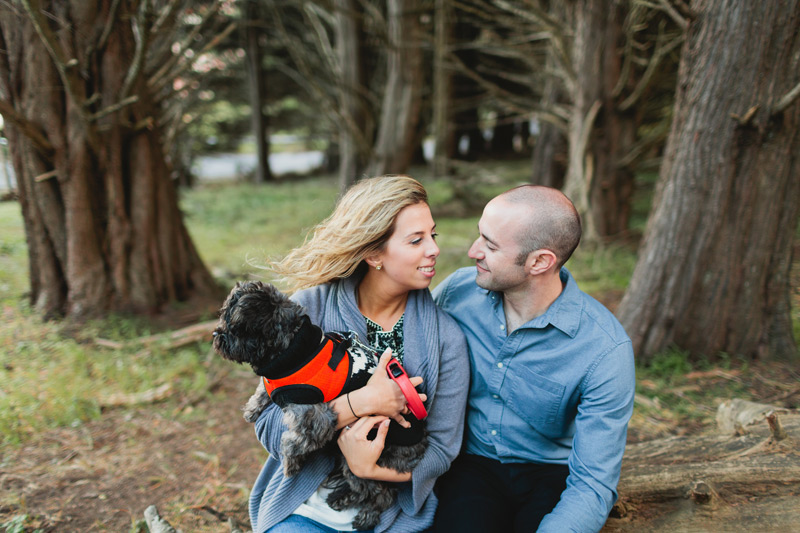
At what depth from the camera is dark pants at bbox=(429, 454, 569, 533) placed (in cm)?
207

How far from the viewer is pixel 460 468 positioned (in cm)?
235

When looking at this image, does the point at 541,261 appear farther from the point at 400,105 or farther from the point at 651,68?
the point at 400,105

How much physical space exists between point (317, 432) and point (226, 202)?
13.0 metres

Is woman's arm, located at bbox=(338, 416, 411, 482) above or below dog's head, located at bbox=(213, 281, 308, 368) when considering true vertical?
below

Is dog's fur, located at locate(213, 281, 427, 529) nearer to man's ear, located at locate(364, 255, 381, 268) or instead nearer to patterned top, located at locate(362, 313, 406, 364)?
patterned top, located at locate(362, 313, 406, 364)

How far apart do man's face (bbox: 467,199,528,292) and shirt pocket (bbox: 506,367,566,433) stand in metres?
0.40

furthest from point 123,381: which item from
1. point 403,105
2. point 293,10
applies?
point 293,10

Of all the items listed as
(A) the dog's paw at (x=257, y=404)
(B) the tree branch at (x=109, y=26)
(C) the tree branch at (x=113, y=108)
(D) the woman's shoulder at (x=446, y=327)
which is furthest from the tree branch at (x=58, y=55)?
(D) the woman's shoulder at (x=446, y=327)

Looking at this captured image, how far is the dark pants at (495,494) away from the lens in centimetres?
207

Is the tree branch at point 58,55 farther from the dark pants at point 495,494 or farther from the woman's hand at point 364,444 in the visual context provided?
the dark pants at point 495,494

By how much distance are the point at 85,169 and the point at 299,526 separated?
4.08 metres

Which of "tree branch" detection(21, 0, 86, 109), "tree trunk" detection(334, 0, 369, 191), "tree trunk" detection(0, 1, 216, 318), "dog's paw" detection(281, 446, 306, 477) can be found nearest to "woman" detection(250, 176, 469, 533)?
"dog's paw" detection(281, 446, 306, 477)

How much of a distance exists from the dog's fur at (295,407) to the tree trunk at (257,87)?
51.9 ft

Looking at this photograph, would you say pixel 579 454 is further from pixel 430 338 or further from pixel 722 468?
pixel 722 468
